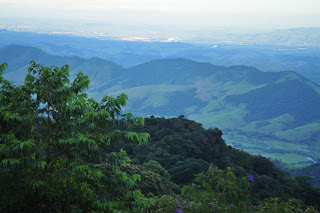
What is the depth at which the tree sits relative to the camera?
25.1 ft

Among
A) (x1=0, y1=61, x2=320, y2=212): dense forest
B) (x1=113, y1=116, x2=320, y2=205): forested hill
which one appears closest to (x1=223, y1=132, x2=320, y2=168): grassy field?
(x1=113, y1=116, x2=320, y2=205): forested hill

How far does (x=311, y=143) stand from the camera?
6127 inches

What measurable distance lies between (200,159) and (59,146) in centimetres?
2255

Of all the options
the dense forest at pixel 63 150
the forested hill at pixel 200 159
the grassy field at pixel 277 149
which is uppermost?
the dense forest at pixel 63 150

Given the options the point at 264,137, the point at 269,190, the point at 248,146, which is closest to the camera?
the point at 269,190

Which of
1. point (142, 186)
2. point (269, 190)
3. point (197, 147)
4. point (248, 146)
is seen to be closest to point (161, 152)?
point (197, 147)

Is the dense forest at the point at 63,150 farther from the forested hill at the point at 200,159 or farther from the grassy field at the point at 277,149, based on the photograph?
the grassy field at the point at 277,149

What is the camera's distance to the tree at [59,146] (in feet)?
25.1

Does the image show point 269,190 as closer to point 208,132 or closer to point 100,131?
point 208,132

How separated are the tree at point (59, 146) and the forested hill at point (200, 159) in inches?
493

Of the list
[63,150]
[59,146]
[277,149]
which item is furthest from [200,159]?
[277,149]

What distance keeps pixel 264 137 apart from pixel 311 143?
22374mm

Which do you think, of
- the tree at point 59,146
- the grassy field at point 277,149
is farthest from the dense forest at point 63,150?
the grassy field at point 277,149

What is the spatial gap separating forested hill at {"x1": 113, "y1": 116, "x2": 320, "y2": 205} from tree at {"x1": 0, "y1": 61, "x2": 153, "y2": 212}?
12.5 m
